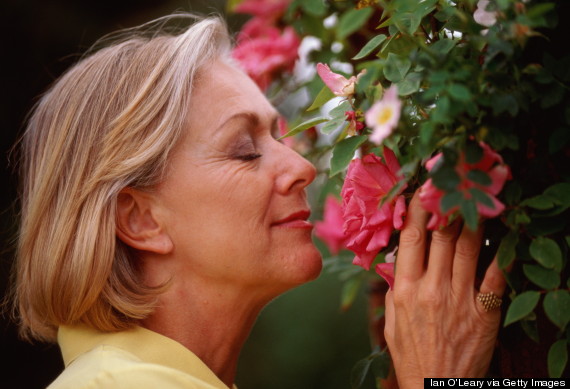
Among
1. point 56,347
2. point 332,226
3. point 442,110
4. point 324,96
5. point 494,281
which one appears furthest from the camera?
point 56,347

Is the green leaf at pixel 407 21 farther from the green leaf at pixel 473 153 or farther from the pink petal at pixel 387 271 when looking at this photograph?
the pink petal at pixel 387 271

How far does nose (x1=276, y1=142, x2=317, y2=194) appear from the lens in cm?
158

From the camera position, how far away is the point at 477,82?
939mm

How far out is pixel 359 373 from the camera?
143 cm

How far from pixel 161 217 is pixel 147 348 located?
30 centimetres

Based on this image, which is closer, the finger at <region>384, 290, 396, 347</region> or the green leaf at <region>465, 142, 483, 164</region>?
the green leaf at <region>465, 142, 483, 164</region>

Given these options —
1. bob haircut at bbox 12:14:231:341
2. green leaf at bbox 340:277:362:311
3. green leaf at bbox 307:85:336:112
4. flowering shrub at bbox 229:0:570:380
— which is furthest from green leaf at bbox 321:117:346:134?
green leaf at bbox 340:277:362:311

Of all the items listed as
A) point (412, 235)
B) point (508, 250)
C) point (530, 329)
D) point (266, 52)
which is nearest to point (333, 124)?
point (412, 235)

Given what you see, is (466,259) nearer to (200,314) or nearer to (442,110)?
(442,110)

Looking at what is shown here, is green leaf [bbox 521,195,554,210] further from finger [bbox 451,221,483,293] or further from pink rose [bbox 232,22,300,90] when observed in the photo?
pink rose [bbox 232,22,300,90]

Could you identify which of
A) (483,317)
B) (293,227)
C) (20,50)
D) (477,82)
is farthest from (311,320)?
(477,82)

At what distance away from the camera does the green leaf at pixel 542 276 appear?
979 millimetres

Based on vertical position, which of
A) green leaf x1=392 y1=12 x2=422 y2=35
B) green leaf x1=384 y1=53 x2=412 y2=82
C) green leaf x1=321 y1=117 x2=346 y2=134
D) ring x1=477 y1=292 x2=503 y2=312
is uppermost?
green leaf x1=392 y1=12 x2=422 y2=35

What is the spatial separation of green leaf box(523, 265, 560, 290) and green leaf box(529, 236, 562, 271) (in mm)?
14
